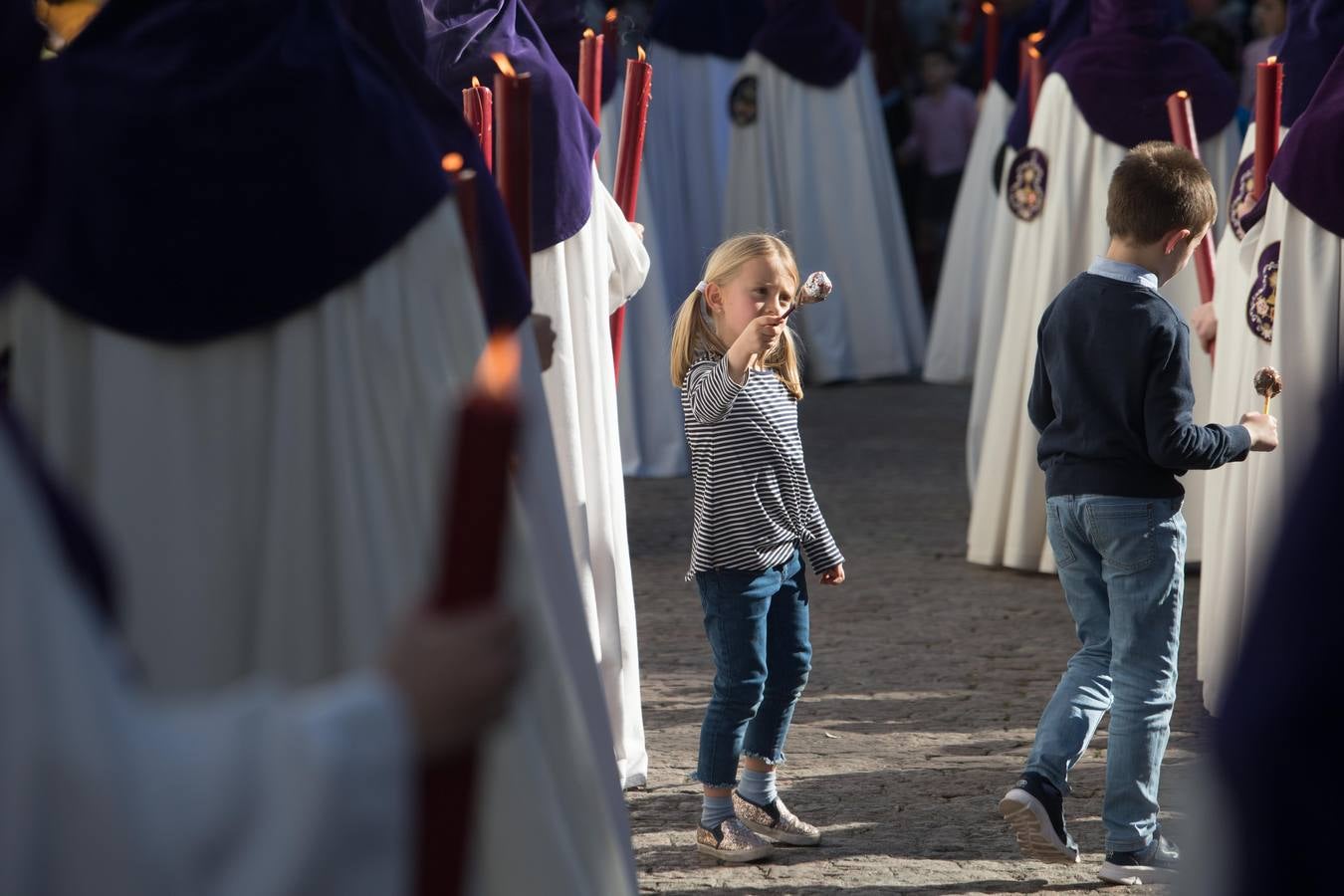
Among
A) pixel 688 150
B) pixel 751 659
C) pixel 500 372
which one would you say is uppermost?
pixel 500 372

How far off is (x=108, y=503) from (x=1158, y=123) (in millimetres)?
4562

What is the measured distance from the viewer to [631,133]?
3.95m

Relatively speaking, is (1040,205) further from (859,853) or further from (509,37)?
(859,853)

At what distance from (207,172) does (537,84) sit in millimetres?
1923

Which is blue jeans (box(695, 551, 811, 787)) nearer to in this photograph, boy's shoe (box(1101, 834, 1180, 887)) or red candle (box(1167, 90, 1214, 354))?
boy's shoe (box(1101, 834, 1180, 887))

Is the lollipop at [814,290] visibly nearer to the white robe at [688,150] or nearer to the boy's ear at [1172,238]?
the boy's ear at [1172,238]

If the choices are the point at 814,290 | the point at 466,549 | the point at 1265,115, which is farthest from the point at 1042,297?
the point at 466,549

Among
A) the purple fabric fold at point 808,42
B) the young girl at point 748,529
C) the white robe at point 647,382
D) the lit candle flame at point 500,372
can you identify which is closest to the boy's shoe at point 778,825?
the young girl at point 748,529

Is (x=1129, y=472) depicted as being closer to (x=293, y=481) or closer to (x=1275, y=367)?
(x=1275, y=367)

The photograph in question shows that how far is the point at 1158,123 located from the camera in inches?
236

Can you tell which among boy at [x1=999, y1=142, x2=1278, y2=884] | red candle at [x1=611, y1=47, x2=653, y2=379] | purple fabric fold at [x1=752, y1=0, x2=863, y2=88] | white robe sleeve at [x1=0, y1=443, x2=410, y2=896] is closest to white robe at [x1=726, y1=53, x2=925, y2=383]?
purple fabric fold at [x1=752, y1=0, x2=863, y2=88]

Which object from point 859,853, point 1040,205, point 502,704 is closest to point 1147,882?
point 859,853

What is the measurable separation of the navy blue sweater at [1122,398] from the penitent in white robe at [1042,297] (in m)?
2.37

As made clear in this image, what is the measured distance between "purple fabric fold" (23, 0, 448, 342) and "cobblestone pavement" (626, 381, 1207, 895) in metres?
1.85
